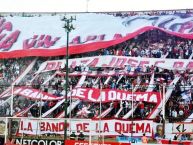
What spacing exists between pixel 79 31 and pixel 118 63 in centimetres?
305

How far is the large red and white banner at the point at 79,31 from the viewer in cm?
2916

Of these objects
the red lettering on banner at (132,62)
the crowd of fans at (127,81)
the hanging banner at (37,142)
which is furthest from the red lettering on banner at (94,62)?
the hanging banner at (37,142)

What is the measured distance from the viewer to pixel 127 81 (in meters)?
28.1

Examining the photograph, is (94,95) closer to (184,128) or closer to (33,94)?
(33,94)

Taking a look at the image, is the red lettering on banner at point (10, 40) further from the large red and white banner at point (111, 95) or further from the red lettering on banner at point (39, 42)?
the large red and white banner at point (111, 95)

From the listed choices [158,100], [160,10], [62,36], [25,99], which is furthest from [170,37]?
[25,99]

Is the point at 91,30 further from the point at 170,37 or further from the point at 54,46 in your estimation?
the point at 170,37

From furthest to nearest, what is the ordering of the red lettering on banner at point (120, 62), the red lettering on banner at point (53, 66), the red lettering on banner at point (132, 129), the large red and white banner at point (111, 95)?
the red lettering on banner at point (53, 66)
the red lettering on banner at point (120, 62)
the large red and white banner at point (111, 95)
the red lettering on banner at point (132, 129)

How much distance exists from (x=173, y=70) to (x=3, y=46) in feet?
33.4

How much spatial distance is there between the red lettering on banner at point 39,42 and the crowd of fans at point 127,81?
84 cm

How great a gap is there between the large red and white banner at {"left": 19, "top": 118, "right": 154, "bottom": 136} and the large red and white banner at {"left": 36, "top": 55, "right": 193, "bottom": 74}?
7.12 m

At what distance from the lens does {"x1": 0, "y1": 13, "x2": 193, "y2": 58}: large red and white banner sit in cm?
2916

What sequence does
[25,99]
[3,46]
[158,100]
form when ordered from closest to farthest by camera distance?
[158,100]
[25,99]
[3,46]

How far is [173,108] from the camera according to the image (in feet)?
88.9
